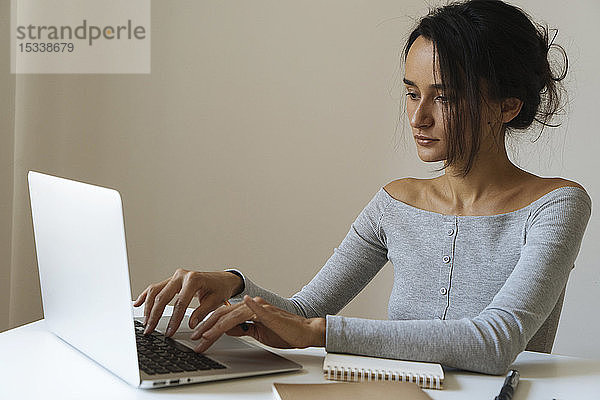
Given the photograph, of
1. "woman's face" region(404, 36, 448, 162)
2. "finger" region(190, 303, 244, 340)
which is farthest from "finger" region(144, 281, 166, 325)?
"woman's face" region(404, 36, 448, 162)

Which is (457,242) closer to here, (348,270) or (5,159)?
(348,270)

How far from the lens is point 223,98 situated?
2604 mm

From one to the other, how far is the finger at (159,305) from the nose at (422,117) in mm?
480

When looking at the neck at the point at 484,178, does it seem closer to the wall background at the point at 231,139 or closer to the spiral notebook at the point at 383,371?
the spiral notebook at the point at 383,371

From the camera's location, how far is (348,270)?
4.73 ft

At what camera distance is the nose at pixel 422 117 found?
125 centimetres

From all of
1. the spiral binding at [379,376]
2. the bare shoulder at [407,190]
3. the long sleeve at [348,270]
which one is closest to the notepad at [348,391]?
the spiral binding at [379,376]

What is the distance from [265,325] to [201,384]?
159mm

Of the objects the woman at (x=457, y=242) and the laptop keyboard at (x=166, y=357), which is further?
the woman at (x=457, y=242)

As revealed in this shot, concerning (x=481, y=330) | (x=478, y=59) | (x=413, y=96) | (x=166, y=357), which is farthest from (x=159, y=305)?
(x=478, y=59)

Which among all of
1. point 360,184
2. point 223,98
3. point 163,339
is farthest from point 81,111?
point 163,339

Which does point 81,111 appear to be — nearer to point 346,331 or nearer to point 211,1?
point 211,1

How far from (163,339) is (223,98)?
1.65 meters

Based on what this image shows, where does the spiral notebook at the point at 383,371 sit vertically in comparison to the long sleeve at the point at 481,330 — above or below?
below
